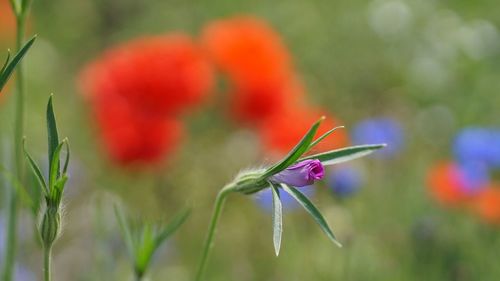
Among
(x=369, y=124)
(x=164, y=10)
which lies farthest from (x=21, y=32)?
(x=164, y=10)

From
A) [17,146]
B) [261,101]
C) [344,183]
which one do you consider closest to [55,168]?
[17,146]

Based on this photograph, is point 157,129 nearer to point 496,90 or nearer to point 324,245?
point 324,245

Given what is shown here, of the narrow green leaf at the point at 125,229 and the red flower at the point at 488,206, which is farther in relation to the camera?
the red flower at the point at 488,206

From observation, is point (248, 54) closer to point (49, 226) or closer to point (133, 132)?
point (133, 132)

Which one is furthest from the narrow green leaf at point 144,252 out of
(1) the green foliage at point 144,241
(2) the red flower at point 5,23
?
(2) the red flower at point 5,23

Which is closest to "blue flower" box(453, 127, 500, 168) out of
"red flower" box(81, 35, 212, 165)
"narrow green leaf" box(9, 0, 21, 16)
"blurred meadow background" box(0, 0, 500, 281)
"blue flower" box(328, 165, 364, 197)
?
"blurred meadow background" box(0, 0, 500, 281)

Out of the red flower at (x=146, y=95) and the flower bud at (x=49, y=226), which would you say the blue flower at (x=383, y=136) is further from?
the flower bud at (x=49, y=226)
